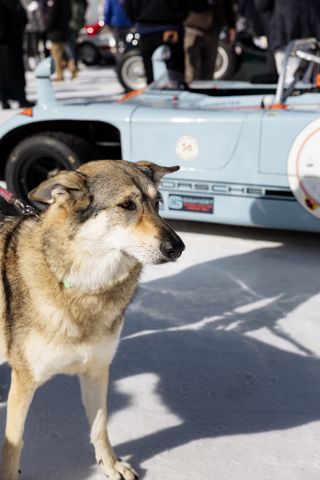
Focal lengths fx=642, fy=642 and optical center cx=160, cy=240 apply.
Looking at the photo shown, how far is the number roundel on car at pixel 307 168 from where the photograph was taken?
3.98 meters

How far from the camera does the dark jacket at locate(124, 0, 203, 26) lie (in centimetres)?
700

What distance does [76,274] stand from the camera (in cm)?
211

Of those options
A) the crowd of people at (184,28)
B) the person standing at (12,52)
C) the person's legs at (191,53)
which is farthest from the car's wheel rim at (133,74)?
the person's legs at (191,53)

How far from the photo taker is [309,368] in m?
3.04

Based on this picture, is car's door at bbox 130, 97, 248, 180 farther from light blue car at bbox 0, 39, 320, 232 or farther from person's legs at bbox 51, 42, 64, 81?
A: person's legs at bbox 51, 42, 64, 81

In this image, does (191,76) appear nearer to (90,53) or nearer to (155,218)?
(155,218)

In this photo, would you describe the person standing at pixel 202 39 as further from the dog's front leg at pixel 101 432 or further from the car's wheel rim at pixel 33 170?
the dog's front leg at pixel 101 432

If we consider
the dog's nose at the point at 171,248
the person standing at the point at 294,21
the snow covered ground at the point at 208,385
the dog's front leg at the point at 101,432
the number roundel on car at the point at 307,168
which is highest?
the person standing at the point at 294,21

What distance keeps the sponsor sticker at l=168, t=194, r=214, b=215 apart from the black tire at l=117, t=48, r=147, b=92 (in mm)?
6863

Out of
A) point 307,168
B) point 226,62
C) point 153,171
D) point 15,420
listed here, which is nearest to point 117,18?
point 226,62

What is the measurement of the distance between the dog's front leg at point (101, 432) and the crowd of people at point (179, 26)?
10.1 feet

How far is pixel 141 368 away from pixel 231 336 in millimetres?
568

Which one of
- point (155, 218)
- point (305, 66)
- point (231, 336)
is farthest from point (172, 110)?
point (155, 218)

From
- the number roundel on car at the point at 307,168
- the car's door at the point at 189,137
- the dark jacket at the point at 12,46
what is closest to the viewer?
the number roundel on car at the point at 307,168
